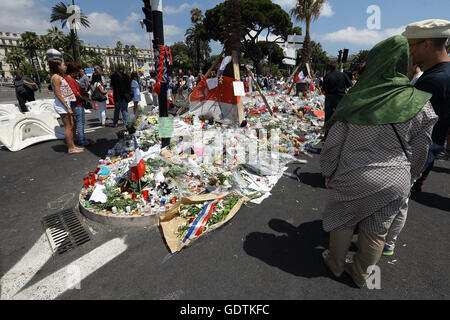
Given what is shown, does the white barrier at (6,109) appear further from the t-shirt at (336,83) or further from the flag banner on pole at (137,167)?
the t-shirt at (336,83)

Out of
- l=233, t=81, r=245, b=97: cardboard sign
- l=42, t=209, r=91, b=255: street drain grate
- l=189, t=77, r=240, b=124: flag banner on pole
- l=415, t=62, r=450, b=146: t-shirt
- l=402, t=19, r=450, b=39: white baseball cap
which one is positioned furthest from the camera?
l=189, t=77, r=240, b=124: flag banner on pole

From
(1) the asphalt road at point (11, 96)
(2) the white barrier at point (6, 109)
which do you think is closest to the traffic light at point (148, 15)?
(2) the white barrier at point (6, 109)

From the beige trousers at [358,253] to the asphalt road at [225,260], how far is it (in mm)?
102

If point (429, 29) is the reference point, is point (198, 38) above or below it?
above

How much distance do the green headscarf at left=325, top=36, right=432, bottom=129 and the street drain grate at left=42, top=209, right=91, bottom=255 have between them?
10.1ft

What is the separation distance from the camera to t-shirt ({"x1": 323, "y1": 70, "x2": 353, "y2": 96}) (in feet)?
18.9

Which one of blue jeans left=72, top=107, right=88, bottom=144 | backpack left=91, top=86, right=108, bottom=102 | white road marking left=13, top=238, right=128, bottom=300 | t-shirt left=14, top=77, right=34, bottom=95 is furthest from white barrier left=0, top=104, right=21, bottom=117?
white road marking left=13, top=238, right=128, bottom=300

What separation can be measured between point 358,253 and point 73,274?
2.62 meters

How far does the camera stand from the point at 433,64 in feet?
8.21

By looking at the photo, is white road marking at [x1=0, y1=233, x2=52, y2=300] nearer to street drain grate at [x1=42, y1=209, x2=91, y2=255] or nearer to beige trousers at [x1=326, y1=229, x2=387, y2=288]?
street drain grate at [x1=42, y1=209, x2=91, y2=255]

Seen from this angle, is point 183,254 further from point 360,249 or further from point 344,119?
point 344,119

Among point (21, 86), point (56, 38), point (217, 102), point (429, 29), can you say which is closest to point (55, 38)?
point (56, 38)

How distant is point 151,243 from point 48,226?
142 cm

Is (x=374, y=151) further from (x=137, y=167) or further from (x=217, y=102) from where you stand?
(x=217, y=102)
